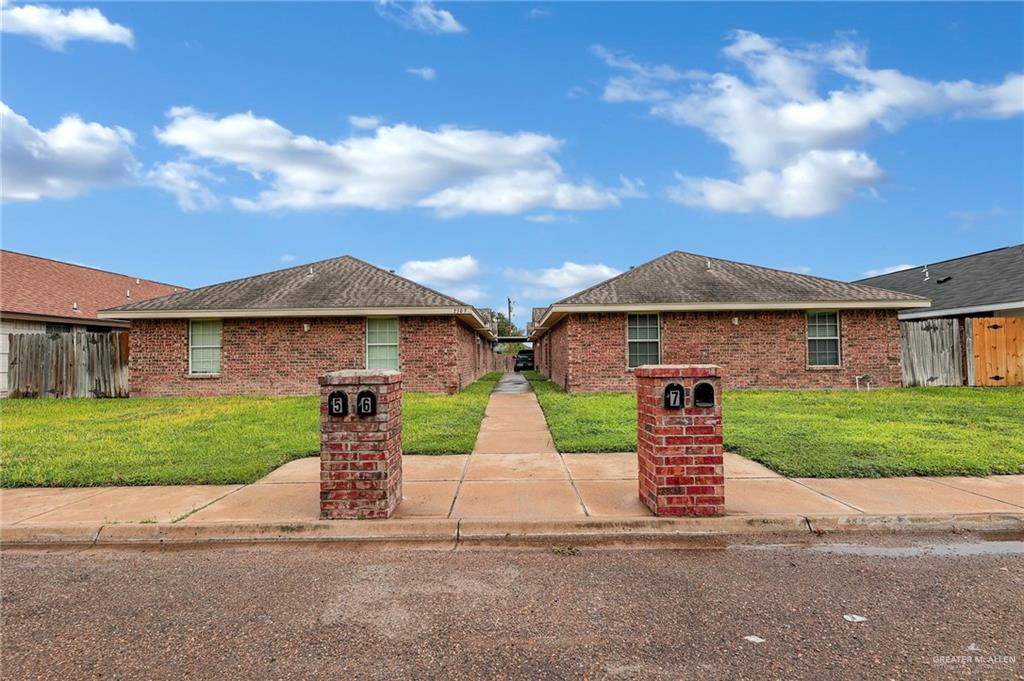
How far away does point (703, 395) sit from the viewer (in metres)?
4.74

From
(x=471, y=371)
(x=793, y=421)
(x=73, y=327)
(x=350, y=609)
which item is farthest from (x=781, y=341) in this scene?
(x=73, y=327)

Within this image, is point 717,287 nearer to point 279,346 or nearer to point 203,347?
point 279,346

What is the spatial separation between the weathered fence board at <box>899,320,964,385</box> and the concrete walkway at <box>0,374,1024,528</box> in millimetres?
11580

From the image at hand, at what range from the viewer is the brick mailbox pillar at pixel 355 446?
4754 mm

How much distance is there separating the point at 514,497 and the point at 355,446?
1663 mm

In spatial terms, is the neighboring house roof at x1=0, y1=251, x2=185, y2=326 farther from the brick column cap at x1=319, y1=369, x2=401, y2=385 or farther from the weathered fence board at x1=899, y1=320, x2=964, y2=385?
the weathered fence board at x1=899, y1=320, x2=964, y2=385

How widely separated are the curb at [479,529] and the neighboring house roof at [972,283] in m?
17.9

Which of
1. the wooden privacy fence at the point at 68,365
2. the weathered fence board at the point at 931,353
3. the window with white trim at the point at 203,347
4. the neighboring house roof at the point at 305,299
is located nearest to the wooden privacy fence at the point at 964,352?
the weathered fence board at the point at 931,353

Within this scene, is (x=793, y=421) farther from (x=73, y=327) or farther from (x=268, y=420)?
(x=73, y=327)

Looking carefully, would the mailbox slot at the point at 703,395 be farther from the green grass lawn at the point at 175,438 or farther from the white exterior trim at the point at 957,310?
the white exterior trim at the point at 957,310

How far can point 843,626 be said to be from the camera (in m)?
3.01

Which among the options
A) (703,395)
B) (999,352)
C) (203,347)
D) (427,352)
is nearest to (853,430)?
(703,395)

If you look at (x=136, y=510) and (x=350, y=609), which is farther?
(x=136, y=510)

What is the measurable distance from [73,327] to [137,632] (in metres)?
21.6
